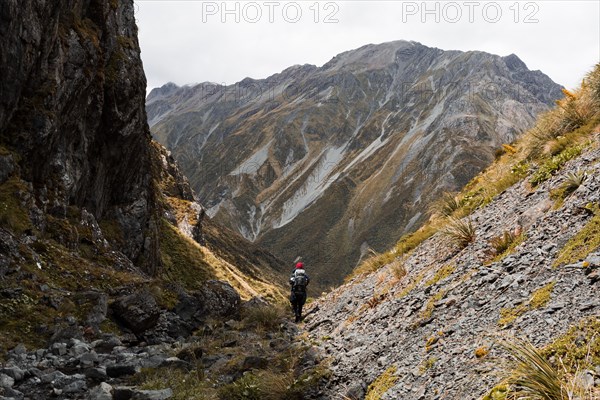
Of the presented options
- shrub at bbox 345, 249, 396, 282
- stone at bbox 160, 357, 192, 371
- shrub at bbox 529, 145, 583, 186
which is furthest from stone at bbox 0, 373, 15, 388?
shrub at bbox 529, 145, 583, 186

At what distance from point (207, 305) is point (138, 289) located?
3.77 m

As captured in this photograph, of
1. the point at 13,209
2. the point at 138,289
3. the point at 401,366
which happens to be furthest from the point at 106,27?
the point at 401,366

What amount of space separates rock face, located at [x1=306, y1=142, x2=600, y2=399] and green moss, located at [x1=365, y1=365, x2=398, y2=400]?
120 millimetres

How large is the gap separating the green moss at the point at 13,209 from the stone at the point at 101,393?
1041cm

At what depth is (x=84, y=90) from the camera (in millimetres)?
26500

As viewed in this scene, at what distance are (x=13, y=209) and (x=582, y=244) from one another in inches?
763

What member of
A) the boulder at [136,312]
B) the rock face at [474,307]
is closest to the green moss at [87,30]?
the boulder at [136,312]

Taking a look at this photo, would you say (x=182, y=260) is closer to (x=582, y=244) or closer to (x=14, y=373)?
(x=14, y=373)

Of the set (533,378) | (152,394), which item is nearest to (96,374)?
(152,394)

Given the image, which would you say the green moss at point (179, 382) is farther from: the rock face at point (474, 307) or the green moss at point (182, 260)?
the green moss at point (182, 260)

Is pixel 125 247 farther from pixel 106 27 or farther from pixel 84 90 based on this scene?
pixel 106 27

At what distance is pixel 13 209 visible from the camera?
17.6m

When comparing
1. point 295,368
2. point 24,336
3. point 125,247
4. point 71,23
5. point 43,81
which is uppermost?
point 71,23

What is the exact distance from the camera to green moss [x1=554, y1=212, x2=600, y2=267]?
7.24 metres
